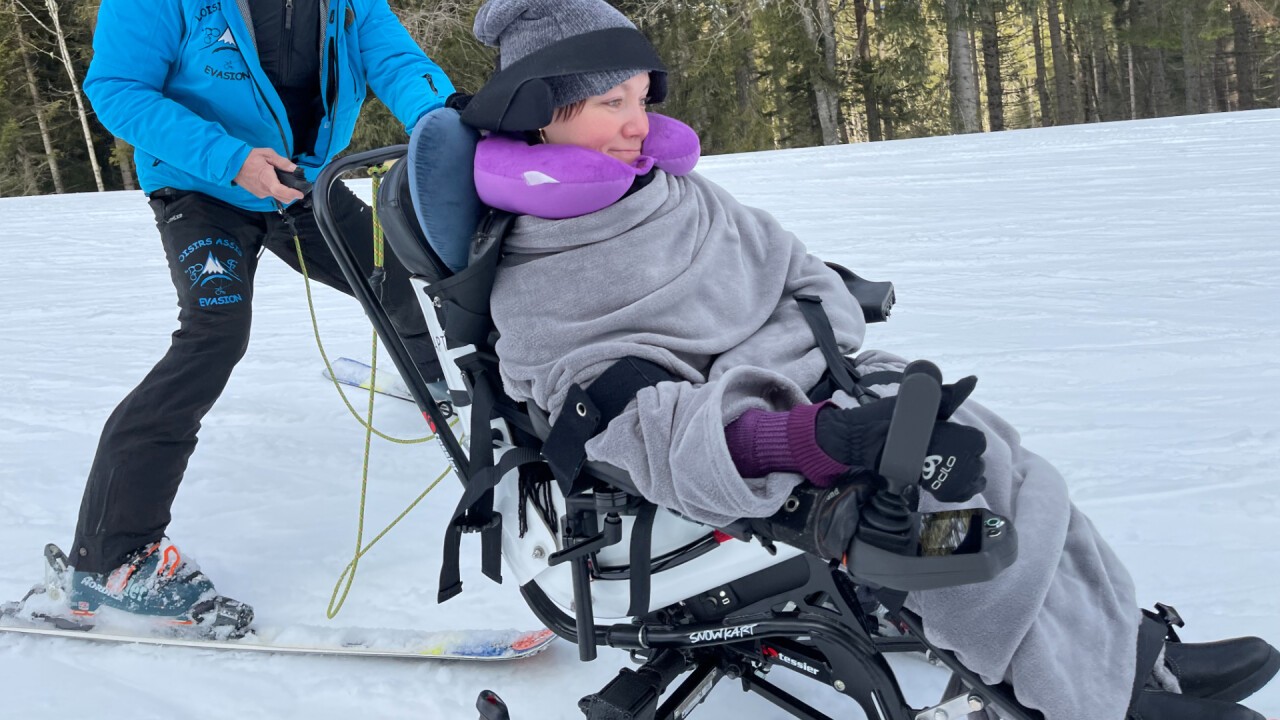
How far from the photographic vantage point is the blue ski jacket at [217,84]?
7.36 feet

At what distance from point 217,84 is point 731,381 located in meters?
1.61

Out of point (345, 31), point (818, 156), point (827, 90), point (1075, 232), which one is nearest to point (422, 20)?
point (827, 90)

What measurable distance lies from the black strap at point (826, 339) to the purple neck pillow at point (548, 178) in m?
0.41

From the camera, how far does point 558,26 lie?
5.89 feet

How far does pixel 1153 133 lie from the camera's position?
9930 mm

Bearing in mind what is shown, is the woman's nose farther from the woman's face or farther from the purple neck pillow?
the purple neck pillow

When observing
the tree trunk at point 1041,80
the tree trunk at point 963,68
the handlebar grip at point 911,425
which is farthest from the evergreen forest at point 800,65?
the handlebar grip at point 911,425

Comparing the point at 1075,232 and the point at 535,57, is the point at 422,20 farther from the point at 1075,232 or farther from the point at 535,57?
the point at 535,57

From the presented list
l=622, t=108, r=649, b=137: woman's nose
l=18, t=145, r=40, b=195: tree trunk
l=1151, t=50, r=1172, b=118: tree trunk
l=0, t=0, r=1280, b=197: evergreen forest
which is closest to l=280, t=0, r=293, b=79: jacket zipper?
l=622, t=108, r=649, b=137: woman's nose

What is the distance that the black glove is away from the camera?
4.22ft

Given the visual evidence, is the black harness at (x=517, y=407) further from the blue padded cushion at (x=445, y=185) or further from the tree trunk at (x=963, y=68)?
the tree trunk at (x=963, y=68)

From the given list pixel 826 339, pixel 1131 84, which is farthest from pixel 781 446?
pixel 1131 84

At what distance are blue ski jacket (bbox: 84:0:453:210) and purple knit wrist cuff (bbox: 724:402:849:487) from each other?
4.55 feet

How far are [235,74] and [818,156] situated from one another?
9.16 meters
